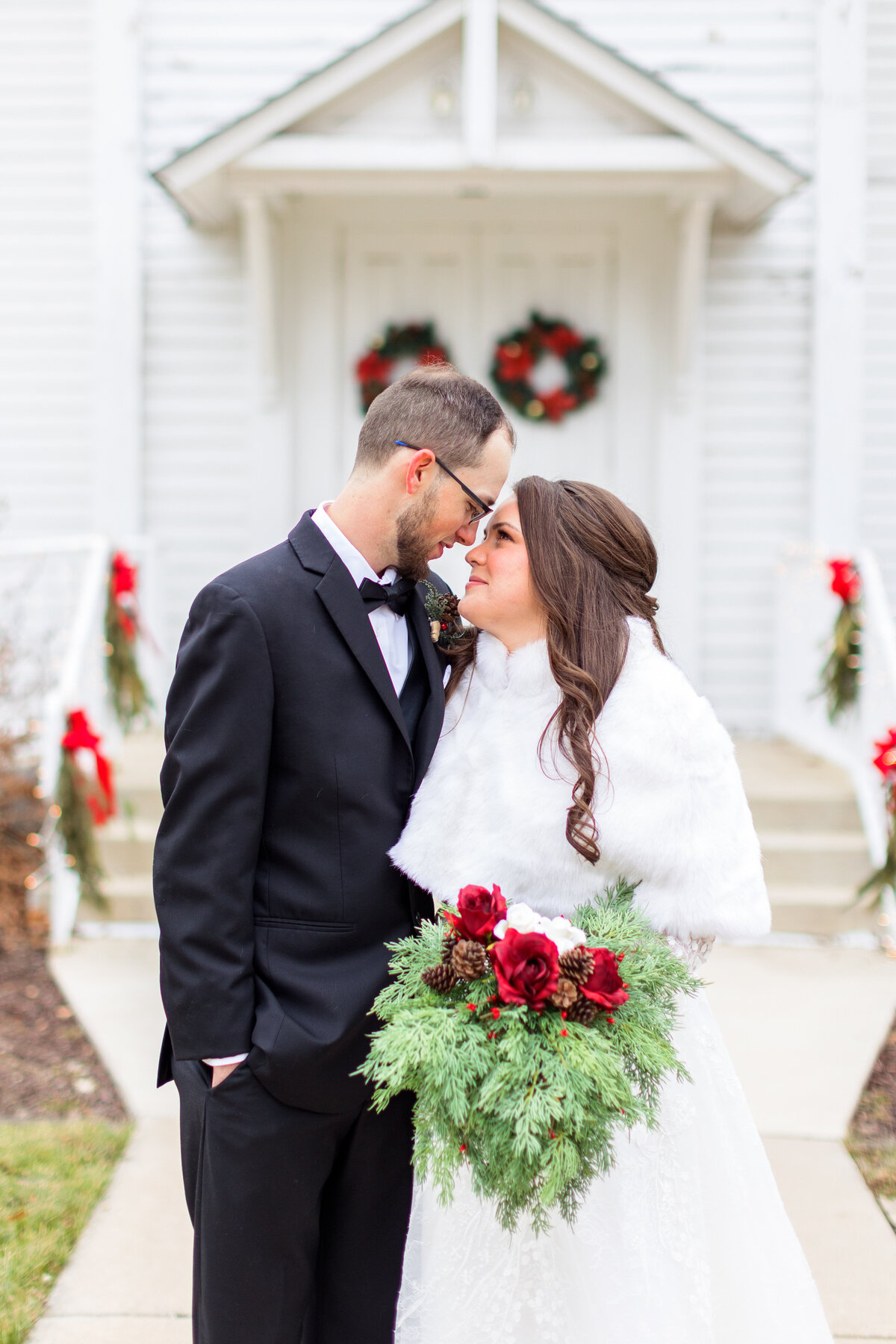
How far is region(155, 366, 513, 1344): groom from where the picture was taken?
75.3 inches

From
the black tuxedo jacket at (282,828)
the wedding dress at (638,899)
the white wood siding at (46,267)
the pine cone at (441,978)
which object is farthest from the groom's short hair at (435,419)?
the white wood siding at (46,267)

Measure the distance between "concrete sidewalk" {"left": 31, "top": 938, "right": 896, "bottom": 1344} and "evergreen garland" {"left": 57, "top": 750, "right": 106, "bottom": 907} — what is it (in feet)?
1.00

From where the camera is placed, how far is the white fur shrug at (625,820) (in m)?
1.99

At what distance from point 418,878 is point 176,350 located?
5505 mm

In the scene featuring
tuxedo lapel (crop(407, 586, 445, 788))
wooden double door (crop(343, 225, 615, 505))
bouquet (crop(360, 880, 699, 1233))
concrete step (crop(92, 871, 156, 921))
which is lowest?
concrete step (crop(92, 871, 156, 921))

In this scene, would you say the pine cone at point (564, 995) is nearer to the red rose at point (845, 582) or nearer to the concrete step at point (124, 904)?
the concrete step at point (124, 904)

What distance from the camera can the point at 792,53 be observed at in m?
6.53

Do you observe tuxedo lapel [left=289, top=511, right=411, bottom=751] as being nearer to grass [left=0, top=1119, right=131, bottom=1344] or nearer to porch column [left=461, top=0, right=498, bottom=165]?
grass [left=0, top=1119, right=131, bottom=1344]

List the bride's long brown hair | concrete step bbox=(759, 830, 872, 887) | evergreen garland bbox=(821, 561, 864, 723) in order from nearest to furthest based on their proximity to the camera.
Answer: the bride's long brown hair → concrete step bbox=(759, 830, 872, 887) → evergreen garland bbox=(821, 561, 864, 723)

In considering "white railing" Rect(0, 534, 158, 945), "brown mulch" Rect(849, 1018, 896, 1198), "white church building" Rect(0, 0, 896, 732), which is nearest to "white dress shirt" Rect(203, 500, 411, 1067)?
"brown mulch" Rect(849, 1018, 896, 1198)

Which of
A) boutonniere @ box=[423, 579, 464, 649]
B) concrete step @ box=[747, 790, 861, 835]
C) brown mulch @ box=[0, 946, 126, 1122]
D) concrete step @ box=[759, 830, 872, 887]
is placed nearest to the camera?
boutonniere @ box=[423, 579, 464, 649]

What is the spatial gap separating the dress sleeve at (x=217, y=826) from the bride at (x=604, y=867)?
0.30 metres

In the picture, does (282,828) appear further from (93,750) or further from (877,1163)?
(93,750)

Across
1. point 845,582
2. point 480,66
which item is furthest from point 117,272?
point 845,582
